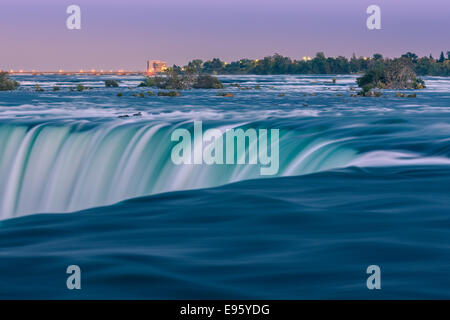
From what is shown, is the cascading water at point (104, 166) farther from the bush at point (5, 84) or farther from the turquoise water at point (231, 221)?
the bush at point (5, 84)

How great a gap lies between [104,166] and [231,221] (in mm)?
10333

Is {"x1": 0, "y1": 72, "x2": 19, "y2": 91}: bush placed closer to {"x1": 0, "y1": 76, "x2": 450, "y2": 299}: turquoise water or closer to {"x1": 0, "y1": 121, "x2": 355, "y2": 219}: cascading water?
{"x1": 0, "y1": 121, "x2": 355, "y2": 219}: cascading water

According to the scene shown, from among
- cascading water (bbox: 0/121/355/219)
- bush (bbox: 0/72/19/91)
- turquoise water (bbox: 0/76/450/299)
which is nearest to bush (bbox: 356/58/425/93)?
bush (bbox: 0/72/19/91)

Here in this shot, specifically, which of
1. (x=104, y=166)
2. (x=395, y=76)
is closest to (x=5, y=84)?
(x=395, y=76)

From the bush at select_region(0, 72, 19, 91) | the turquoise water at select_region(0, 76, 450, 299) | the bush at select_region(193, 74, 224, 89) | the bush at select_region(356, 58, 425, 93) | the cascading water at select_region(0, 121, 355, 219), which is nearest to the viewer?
the turquoise water at select_region(0, 76, 450, 299)

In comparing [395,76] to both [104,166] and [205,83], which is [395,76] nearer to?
[205,83]

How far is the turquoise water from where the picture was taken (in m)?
9.10

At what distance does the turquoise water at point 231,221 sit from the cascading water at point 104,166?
0.19 ft

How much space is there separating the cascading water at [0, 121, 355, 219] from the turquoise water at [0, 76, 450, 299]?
2.3 inches

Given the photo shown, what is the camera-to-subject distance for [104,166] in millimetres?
22172

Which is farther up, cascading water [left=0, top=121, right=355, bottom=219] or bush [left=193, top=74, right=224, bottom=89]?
bush [left=193, top=74, right=224, bottom=89]

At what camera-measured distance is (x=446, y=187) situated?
15305 mm
